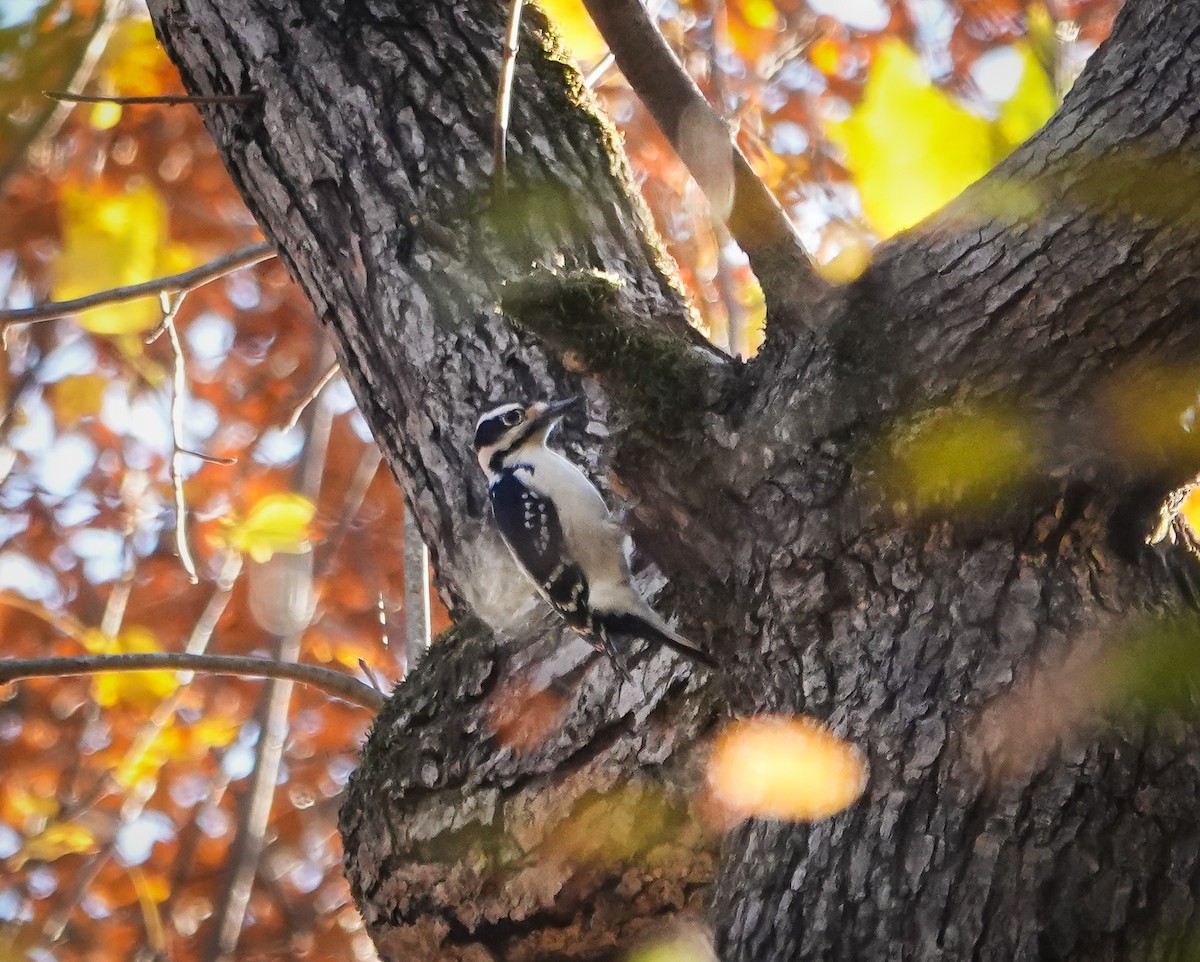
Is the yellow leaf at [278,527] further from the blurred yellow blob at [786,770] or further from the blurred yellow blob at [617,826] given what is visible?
the blurred yellow blob at [786,770]

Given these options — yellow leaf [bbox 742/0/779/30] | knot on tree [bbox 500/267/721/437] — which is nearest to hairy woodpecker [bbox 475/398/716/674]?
knot on tree [bbox 500/267/721/437]

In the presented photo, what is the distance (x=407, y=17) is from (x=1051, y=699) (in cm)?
252

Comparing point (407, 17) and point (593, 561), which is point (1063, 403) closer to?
point (593, 561)

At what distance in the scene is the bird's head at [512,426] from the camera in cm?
312

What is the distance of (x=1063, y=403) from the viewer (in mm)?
2201

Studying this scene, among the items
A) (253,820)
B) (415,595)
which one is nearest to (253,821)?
(253,820)

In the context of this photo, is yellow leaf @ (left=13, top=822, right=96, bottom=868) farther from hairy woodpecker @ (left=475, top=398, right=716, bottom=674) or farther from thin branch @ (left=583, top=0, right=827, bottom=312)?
thin branch @ (left=583, top=0, right=827, bottom=312)

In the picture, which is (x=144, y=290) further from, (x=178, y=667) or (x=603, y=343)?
(x=603, y=343)

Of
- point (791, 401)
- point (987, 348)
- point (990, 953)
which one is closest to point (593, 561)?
point (791, 401)

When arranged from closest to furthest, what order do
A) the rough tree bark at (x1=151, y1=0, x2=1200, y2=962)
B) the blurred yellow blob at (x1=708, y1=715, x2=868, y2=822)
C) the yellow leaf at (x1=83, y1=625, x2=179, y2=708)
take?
the rough tree bark at (x1=151, y1=0, x2=1200, y2=962) < the blurred yellow blob at (x1=708, y1=715, x2=868, y2=822) < the yellow leaf at (x1=83, y1=625, x2=179, y2=708)

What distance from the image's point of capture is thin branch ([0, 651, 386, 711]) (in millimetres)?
2955

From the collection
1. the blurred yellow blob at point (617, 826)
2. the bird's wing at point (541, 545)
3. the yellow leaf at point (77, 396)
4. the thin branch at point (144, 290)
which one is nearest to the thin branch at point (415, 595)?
the bird's wing at point (541, 545)

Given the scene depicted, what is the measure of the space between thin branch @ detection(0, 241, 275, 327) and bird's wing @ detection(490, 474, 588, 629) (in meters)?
1.08

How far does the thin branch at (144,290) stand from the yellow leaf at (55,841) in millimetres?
3009
